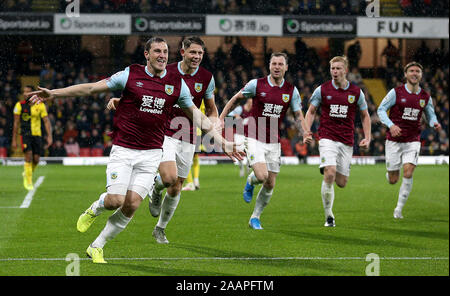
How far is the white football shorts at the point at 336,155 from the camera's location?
10.3 m

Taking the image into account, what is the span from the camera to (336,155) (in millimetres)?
10406

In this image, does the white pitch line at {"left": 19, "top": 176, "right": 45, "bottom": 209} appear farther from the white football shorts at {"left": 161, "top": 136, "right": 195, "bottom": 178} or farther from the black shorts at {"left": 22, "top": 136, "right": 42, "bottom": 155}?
the white football shorts at {"left": 161, "top": 136, "right": 195, "bottom": 178}

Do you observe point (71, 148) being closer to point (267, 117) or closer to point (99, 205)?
point (267, 117)

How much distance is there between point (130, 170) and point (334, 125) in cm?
414

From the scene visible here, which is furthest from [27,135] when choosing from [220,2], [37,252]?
[220,2]

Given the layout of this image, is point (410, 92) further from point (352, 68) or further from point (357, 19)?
point (352, 68)

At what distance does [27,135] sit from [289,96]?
7133mm

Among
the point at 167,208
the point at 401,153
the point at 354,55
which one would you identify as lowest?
the point at 167,208

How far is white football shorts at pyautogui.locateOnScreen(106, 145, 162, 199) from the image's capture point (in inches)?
277

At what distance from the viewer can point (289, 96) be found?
989 centimetres

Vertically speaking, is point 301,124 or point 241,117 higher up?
point 301,124

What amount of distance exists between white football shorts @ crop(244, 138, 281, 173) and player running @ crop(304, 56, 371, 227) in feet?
2.44

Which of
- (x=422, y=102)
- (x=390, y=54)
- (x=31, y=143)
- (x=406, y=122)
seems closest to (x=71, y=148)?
(x=31, y=143)

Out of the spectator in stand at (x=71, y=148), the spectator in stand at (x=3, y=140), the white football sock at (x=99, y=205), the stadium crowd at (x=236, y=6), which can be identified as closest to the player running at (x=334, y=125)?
the white football sock at (x=99, y=205)
